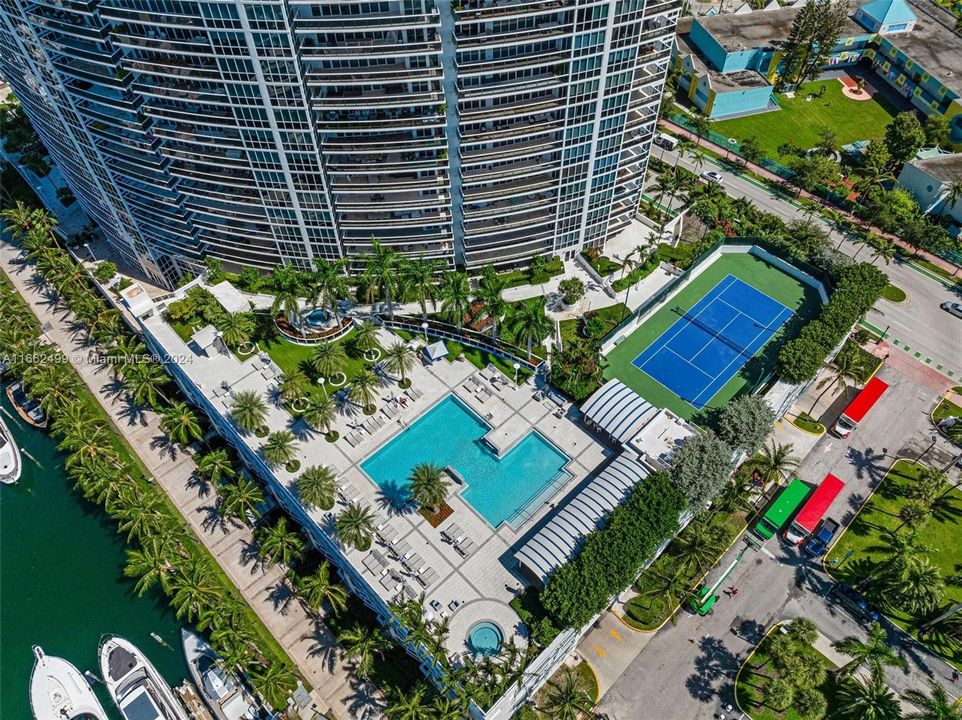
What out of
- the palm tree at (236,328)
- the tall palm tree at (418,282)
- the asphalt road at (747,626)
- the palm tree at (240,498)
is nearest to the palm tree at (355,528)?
the palm tree at (240,498)

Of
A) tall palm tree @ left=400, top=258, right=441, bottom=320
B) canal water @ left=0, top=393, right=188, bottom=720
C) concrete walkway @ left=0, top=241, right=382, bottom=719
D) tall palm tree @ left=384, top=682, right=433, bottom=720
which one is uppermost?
tall palm tree @ left=400, top=258, right=441, bottom=320

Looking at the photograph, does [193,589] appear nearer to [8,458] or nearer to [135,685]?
[135,685]

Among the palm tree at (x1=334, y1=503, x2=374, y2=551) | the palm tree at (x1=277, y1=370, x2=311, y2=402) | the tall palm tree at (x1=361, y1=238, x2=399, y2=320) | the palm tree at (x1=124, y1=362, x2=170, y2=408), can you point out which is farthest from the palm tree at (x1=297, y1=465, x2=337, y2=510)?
the palm tree at (x1=124, y1=362, x2=170, y2=408)

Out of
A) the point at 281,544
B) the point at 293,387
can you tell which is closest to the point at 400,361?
the point at 293,387

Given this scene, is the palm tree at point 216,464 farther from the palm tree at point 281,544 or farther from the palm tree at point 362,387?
the palm tree at point 362,387

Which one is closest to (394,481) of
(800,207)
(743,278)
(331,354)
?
(331,354)

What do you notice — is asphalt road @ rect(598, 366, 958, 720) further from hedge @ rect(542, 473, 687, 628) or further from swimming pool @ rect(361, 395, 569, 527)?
swimming pool @ rect(361, 395, 569, 527)
